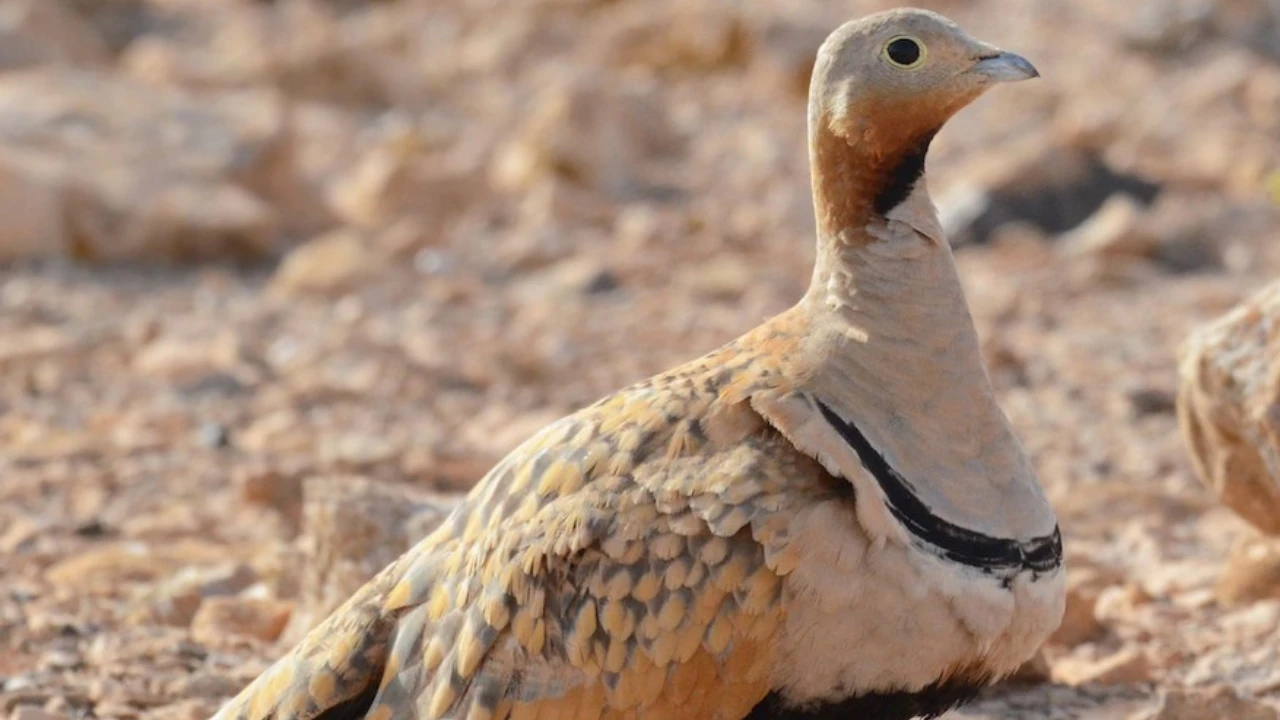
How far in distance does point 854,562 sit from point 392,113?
42.9 feet

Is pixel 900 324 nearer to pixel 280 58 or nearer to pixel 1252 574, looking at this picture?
pixel 1252 574

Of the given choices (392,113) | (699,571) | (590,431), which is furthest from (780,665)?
(392,113)

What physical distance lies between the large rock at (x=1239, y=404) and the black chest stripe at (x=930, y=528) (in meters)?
1.61

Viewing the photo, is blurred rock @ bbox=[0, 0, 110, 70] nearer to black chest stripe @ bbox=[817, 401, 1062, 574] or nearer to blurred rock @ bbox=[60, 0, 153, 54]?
blurred rock @ bbox=[60, 0, 153, 54]

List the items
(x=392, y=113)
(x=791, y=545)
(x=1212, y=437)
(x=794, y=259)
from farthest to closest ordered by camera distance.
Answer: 1. (x=392, y=113)
2. (x=794, y=259)
3. (x=1212, y=437)
4. (x=791, y=545)

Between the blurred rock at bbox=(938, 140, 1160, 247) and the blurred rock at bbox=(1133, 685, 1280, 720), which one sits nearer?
the blurred rock at bbox=(1133, 685, 1280, 720)

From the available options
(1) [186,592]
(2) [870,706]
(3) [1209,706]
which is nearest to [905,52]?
(2) [870,706]

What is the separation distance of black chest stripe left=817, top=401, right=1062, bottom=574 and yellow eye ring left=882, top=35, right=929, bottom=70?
0.66 metres

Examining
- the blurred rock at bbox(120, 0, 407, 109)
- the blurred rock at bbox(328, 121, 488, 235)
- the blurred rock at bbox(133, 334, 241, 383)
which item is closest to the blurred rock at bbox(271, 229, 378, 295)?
the blurred rock at bbox(328, 121, 488, 235)

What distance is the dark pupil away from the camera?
3.96 metres

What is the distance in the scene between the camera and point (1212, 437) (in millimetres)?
5512

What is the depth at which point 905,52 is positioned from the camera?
396 centimetres

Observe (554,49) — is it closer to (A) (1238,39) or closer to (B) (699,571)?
(A) (1238,39)

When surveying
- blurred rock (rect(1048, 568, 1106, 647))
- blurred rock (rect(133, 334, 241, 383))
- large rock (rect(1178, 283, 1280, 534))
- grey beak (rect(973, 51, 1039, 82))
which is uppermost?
grey beak (rect(973, 51, 1039, 82))
